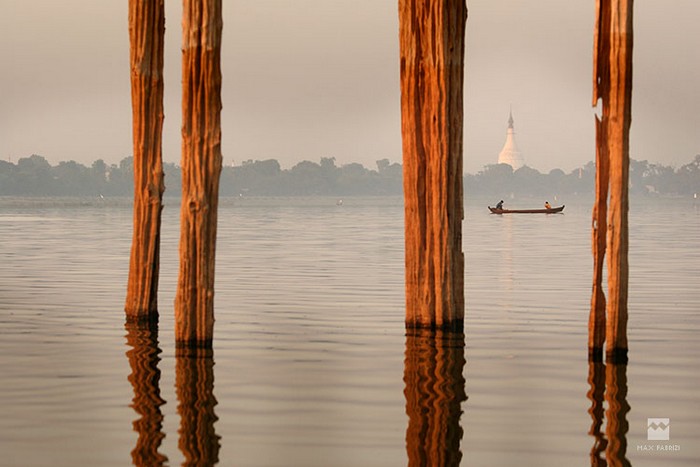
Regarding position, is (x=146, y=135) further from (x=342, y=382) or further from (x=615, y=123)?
(x=615, y=123)

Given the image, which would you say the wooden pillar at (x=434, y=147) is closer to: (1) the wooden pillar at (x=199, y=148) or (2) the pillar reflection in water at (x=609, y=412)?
(2) the pillar reflection in water at (x=609, y=412)

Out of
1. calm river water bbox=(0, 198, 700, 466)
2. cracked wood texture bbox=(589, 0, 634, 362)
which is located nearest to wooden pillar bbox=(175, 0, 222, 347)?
calm river water bbox=(0, 198, 700, 466)

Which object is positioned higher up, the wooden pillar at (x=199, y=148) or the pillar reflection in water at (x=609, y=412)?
the wooden pillar at (x=199, y=148)

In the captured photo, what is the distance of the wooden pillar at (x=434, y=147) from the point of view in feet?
38.2

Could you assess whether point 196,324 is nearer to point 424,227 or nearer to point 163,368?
point 163,368

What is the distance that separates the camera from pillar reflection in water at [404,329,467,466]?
8.08 metres

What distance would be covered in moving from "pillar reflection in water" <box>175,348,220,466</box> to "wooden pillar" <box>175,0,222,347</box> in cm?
42

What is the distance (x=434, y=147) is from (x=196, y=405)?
346cm

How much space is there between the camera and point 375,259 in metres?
27.8

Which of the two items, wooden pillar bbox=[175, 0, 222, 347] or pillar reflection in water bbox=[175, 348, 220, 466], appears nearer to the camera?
pillar reflection in water bbox=[175, 348, 220, 466]

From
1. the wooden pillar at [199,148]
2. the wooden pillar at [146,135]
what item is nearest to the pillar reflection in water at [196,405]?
the wooden pillar at [199,148]

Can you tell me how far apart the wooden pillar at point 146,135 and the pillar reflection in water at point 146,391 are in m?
0.39

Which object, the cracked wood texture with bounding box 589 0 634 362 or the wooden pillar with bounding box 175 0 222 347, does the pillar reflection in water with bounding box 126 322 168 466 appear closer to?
the wooden pillar with bounding box 175 0 222 347

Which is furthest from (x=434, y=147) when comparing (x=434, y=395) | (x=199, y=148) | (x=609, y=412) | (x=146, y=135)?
(x=609, y=412)
